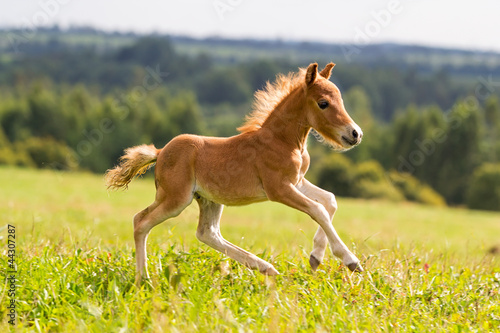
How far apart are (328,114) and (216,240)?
160 centimetres

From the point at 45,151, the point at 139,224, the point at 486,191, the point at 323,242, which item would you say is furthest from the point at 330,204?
the point at 45,151

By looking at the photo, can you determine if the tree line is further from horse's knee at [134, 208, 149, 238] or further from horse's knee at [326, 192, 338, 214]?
horse's knee at [326, 192, 338, 214]

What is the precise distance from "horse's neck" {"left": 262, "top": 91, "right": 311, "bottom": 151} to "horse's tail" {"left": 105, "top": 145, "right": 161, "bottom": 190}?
1.17 m

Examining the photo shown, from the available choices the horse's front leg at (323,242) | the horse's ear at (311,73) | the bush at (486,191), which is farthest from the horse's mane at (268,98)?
the bush at (486,191)

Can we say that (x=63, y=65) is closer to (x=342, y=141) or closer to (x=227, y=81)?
(x=227, y=81)

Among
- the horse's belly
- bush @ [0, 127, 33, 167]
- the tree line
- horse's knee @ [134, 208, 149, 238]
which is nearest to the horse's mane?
the horse's belly

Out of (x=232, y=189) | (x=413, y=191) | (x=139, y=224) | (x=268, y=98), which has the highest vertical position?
(x=268, y=98)

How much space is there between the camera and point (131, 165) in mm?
5957

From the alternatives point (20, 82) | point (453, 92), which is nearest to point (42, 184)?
point (20, 82)

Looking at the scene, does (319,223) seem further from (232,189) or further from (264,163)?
(232,189)

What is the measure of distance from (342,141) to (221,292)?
1668mm

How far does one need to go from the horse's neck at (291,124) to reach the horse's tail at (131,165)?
1.17 m

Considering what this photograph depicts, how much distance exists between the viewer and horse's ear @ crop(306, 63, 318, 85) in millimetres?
5309

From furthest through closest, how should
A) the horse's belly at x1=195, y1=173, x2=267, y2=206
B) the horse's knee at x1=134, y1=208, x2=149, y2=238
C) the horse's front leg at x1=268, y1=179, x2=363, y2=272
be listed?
the horse's knee at x1=134, y1=208, x2=149, y2=238
the horse's belly at x1=195, y1=173, x2=267, y2=206
the horse's front leg at x1=268, y1=179, x2=363, y2=272
